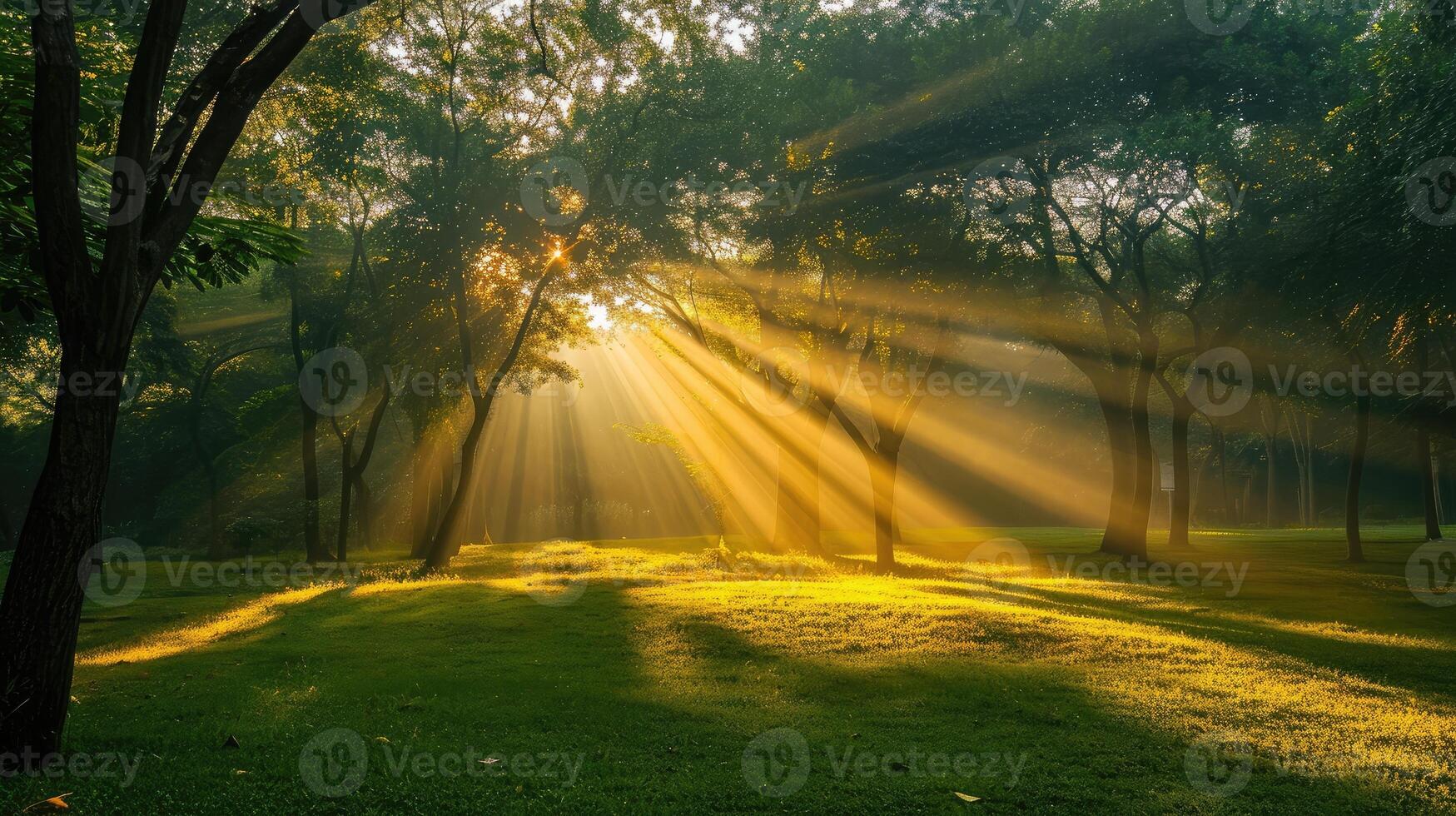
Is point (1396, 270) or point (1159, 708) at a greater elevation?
point (1396, 270)

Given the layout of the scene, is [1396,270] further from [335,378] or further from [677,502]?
[677,502]

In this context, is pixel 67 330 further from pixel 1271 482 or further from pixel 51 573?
pixel 1271 482

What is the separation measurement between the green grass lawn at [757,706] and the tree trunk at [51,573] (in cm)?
59

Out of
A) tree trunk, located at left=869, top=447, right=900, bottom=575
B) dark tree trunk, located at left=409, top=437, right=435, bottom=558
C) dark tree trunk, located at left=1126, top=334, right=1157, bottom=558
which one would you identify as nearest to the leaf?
tree trunk, located at left=869, top=447, right=900, bottom=575

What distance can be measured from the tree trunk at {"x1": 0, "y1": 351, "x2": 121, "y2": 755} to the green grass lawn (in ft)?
1.93

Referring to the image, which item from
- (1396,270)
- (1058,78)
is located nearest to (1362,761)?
(1396,270)

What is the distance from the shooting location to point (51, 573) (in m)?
6.64

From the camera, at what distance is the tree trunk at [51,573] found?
6.60 meters

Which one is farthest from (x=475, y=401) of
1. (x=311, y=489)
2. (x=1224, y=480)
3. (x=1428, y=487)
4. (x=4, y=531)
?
(x=1224, y=480)

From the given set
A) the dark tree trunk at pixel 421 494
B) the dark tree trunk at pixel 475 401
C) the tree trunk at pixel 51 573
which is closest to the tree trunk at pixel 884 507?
the dark tree trunk at pixel 475 401

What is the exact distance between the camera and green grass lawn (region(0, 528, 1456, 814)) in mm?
7035

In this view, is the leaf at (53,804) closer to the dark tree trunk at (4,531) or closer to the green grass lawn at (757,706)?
the green grass lawn at (757,706)

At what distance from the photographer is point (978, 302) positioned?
2939cm

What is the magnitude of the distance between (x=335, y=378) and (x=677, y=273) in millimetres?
14766
